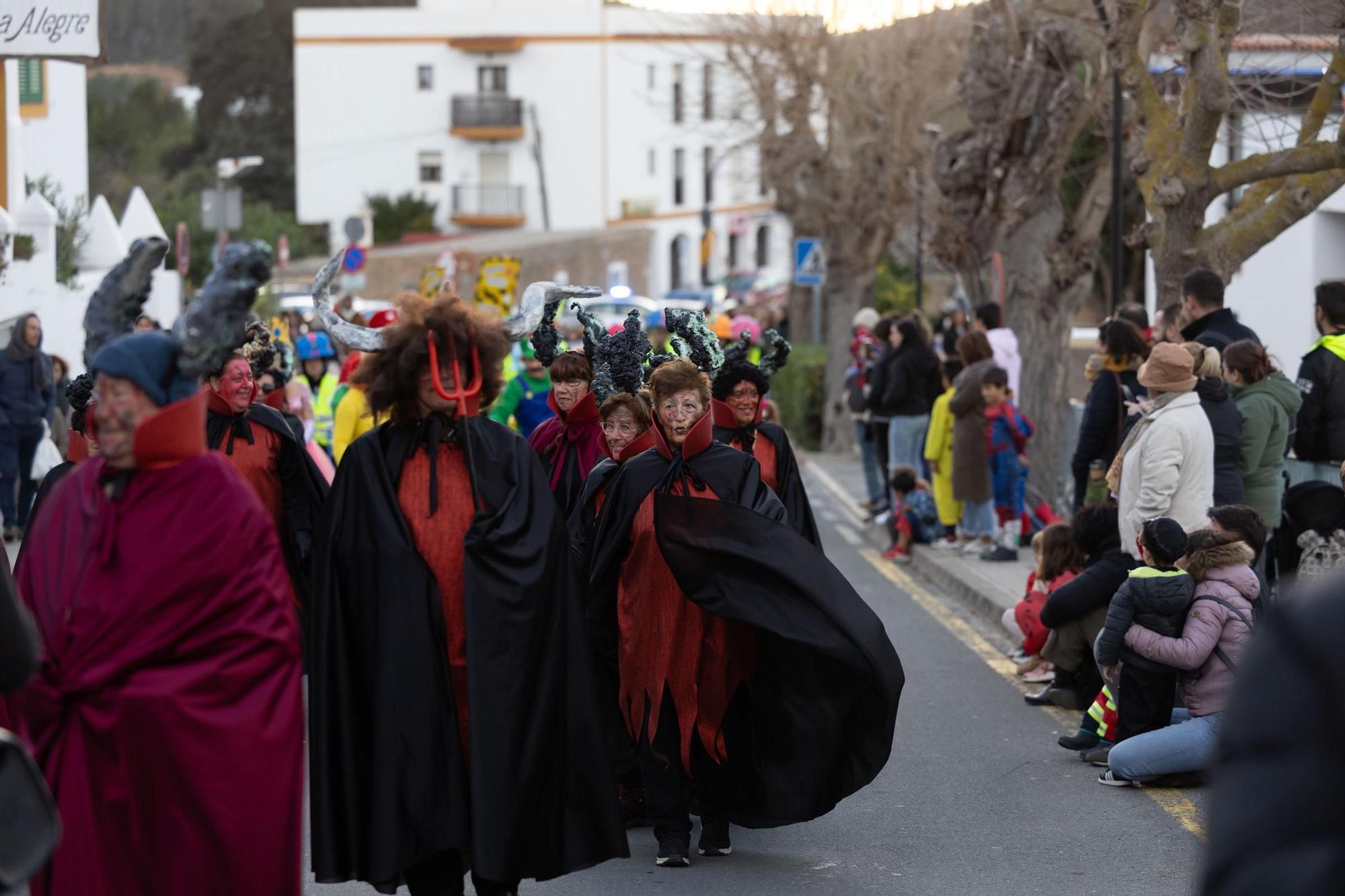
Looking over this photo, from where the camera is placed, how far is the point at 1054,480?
695 inches

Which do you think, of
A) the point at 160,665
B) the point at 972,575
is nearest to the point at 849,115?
the point at 972,575

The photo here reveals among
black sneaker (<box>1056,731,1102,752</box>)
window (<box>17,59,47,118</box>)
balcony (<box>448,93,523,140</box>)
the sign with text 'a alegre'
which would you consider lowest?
black sneaker (<box>1056,731,1102,752</box>)

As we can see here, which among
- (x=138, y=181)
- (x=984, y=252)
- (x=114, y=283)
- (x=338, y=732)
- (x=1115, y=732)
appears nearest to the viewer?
(x=114, y=283)

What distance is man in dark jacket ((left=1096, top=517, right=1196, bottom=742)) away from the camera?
7777 millimetres

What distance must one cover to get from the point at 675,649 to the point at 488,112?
6207 cm

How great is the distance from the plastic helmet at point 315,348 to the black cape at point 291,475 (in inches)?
314

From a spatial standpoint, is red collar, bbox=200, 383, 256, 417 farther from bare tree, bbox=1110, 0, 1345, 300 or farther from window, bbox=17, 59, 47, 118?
window, bbox=17, 59, 47, 118

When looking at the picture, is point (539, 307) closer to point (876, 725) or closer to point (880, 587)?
point (876, 725)

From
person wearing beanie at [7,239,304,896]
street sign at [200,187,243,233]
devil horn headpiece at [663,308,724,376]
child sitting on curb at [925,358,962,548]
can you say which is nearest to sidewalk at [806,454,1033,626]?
child sitting on curb at [925,358,962,548]

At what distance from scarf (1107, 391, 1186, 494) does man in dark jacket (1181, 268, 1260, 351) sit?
1334 mm

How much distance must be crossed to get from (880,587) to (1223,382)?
16.2 feet

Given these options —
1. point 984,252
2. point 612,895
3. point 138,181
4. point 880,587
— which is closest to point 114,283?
point 612,895

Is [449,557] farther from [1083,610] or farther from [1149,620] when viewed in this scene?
[1083,610]

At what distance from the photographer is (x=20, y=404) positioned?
52.7 feet
